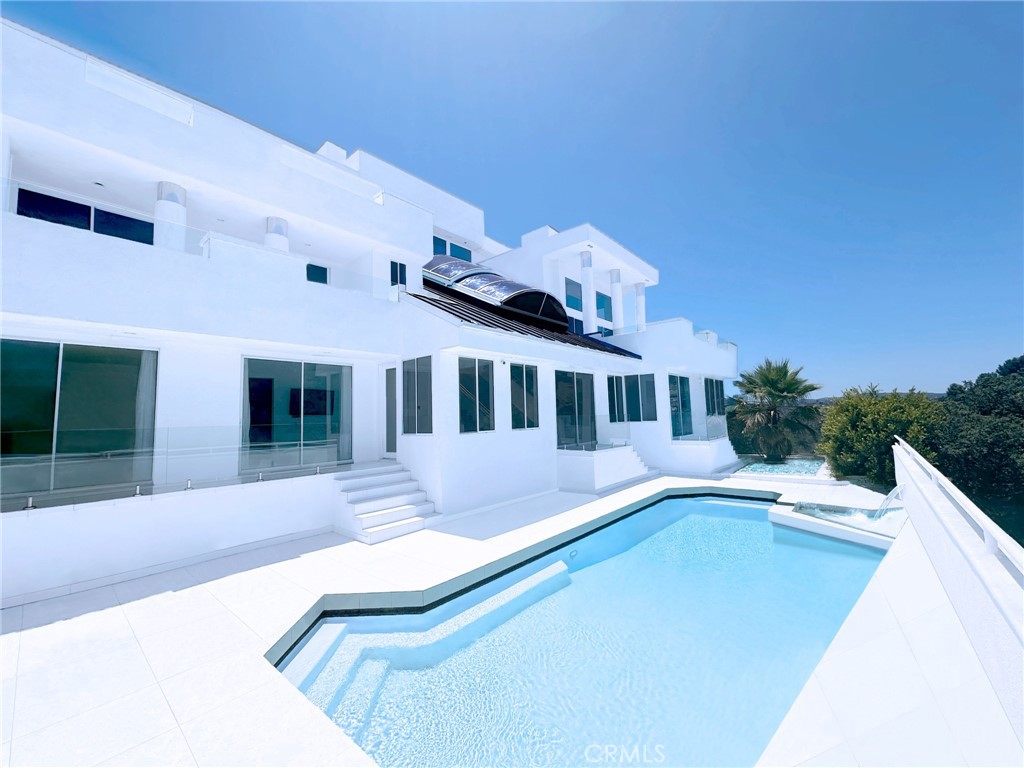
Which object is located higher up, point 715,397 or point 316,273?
point 316,273

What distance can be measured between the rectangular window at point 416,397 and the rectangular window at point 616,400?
9.54m

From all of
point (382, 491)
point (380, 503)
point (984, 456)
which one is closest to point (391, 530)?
point (380, 503)

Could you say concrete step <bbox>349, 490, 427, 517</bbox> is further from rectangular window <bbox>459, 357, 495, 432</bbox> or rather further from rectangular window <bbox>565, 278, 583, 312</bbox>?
rectangular window <bbox>565, 278, 583, 312</bbox>

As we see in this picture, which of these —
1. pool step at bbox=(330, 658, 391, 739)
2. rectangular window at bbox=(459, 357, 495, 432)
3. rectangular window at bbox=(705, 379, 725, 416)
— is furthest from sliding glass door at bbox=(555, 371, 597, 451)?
pool step at bbox=(330, 658, 391, 739)

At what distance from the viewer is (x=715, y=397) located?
21156 millimetres

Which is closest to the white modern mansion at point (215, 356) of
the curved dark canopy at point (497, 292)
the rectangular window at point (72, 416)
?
the rectangular window at point (72, 416)

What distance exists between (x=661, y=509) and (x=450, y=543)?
680cm

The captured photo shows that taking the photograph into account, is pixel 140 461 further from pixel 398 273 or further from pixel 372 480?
pixel 398 273

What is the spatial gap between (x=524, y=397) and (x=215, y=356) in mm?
7831

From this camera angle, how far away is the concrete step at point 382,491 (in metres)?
9.27

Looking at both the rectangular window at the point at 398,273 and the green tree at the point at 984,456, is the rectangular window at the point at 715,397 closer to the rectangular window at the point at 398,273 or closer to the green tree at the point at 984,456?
the green tree at the point at 984,456

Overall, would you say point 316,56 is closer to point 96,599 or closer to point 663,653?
point 96,599

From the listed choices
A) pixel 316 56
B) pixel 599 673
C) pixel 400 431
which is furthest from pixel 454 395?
pixel 316 56

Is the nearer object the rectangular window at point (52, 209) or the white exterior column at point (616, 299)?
the rectangular window at point (52, 209)
